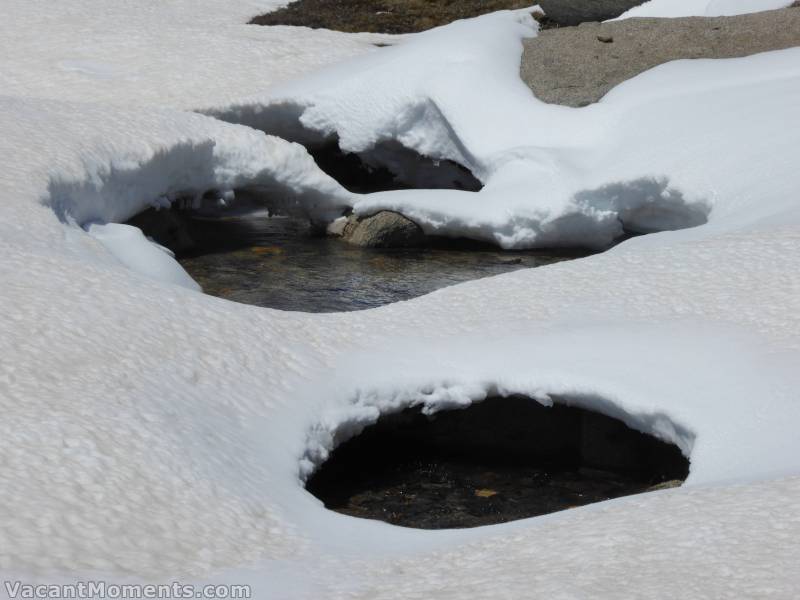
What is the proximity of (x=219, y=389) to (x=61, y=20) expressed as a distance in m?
12.0

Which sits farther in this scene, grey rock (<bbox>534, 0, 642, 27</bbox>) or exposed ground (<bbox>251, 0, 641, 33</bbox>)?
exposed ground (<bbox>251, 0, 641, 33</bbox>)

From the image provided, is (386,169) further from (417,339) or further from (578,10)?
(417,339)

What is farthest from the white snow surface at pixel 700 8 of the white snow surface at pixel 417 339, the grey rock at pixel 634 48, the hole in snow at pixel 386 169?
the hole in snow at pixel 386 169

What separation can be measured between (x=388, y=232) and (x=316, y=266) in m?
1.09

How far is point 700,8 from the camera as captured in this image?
16.4 metres

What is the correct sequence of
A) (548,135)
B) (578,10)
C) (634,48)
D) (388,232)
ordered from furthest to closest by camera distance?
(578,10) < (634,48) < (548,135) < (388,232)

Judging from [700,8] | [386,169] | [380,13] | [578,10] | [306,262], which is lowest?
[386,169]

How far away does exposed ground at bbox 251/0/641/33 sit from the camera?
1856cm

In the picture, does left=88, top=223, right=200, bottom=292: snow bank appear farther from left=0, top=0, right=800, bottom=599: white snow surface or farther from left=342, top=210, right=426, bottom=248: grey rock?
left=342, top=210, right=426, bottom=248: grey rock

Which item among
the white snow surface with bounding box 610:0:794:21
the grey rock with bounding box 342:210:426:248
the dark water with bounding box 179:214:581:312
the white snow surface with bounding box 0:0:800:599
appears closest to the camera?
the white snow surface with bounding box 0:0:800:599

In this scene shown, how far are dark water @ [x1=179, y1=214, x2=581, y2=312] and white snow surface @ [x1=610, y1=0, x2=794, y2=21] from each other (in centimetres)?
491

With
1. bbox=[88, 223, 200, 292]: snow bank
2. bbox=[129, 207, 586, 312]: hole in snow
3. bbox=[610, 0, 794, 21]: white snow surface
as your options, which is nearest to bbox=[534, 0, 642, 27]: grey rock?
bbox=[610, 0, 794, 21]: white snow surface

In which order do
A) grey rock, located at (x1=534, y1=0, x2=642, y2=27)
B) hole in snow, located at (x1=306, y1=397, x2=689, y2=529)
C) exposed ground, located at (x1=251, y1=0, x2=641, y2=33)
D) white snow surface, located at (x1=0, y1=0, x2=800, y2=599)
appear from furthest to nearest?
exposed ground, located at (x1=251, y1=0, x2=641, y2=33)
grey rock, located at (x1=534, y1=0, x2=642, y2=27)
hole in snow, located at (x1=306, y1=397, x2=689, y2=529)
white snow surface, located at (x1=0, y1=0, x2=800, y2=599)

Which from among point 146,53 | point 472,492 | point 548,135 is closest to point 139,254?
point 472,492
